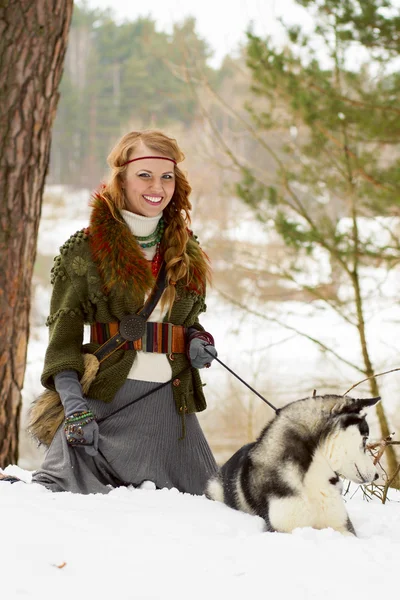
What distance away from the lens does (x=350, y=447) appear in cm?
250

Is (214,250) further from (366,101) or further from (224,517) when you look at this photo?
(224,517)

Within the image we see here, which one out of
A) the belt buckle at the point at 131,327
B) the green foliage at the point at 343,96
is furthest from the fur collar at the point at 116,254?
the green foliage at the point at 343,96

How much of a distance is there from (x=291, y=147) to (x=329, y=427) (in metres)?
6.55

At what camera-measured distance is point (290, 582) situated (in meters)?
1.89

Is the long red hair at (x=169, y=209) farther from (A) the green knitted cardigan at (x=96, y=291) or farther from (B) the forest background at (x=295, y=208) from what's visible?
(B) the forest background at (x=295, y=208)

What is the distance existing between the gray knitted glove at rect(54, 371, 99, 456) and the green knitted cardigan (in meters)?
0.09

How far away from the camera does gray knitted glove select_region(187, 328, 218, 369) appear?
3.34 metres

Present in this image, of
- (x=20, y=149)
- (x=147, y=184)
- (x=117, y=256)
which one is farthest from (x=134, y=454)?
(x=20, y=149)

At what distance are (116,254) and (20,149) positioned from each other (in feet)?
4.23

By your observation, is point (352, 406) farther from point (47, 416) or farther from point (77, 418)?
point (47, 416)

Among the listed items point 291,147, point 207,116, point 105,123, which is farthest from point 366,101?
point 105,123

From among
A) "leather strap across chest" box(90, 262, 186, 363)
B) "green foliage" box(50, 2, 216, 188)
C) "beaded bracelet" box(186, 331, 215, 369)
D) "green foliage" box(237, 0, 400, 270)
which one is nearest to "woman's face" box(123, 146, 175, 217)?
"leather strap across chest" box(90, 262, 186, 363)

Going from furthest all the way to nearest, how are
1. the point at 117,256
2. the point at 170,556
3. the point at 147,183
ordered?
the point at 147,183
the point at 117,256
the point at 170,556

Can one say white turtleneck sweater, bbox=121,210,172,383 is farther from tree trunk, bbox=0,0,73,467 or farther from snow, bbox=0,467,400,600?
tree trunk, bbox=0,0,73,467
